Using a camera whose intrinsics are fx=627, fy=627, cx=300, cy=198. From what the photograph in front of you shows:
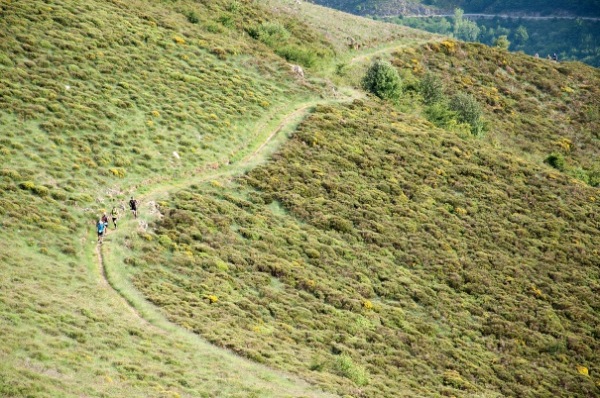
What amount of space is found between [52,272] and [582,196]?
178 ft

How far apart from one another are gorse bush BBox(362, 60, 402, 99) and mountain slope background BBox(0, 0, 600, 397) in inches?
77.5

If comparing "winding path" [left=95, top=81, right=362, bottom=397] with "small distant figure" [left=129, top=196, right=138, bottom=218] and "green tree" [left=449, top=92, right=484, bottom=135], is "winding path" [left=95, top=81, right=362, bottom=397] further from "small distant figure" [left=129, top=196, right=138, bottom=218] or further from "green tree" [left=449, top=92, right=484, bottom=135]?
"green tree" [left=449, top=92, right=484, bottom=135]

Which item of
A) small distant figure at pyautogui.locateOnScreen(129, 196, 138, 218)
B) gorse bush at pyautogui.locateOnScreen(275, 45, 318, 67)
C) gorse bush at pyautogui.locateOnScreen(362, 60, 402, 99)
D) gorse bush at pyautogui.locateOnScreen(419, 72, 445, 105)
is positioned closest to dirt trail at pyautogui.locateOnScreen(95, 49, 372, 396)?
small distant figure at pyautogui.locateOnScreen(129, 196, 138, 218)

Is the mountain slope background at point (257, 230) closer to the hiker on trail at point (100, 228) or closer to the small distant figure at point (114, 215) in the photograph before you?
the small distant figure at point (114, 215)

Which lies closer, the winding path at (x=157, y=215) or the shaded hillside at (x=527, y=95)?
the winding path at (x=157, y=215)

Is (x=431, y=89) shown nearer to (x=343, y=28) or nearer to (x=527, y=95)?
(x=527, y=95)

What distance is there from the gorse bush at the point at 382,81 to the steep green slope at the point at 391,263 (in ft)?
18.2

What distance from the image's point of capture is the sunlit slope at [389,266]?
3809 cm

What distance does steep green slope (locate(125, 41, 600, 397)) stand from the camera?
38188 mm

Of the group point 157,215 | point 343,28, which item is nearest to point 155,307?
point 157,215

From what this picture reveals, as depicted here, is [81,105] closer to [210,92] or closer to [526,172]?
[210,92]

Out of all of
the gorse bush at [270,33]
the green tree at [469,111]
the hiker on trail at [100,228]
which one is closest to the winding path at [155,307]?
the hiker on trail at [100,228]

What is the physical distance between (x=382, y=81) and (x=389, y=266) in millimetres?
37292

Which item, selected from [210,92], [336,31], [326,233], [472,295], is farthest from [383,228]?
[336,31]
